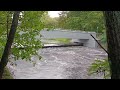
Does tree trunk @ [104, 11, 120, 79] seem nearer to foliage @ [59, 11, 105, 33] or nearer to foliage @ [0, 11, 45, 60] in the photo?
foliage @ [0, 11, 45, 60]

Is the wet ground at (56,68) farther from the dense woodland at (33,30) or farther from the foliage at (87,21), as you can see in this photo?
the foliage at (87,21)

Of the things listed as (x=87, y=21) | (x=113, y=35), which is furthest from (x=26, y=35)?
(x=87, y=21)

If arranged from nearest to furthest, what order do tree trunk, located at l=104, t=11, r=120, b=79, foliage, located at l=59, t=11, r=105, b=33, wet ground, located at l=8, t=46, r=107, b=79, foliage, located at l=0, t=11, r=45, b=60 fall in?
tree trunk, located at l=104, t=11, r=120, b=79 → foliage, located at l=0, t=11, r=45, b=60 → wet ground, located at l=8, t=46, r=107, b=79 → foliage, located at l=59, t=11, r=105, b=33

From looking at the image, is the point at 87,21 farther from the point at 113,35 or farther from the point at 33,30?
the point at 113,35

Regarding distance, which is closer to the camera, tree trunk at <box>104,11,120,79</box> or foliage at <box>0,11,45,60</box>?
tree trunk at <box>104,11,120,79</box>

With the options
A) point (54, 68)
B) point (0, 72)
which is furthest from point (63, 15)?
point (0, 72)

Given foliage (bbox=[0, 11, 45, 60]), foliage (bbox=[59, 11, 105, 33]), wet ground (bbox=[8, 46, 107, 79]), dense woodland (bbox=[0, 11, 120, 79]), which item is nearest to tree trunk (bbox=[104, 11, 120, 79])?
dense woodland (bbox=[0, 11, 120, 79])

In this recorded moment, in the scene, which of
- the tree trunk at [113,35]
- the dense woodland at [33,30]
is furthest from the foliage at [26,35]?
the tree trunk at [113,35]

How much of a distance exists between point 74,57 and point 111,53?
2371 cm

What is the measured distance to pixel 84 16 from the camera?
33219 millimetres

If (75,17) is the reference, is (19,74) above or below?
below

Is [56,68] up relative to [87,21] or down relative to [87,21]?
down
